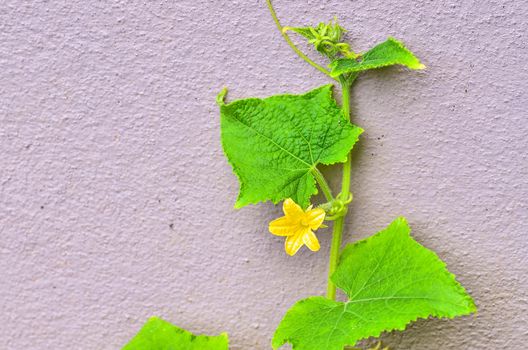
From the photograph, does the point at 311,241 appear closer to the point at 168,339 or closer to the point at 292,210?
the point at 292,210

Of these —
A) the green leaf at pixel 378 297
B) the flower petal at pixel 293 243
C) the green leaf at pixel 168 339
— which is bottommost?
the green leaf at pixel 168 339

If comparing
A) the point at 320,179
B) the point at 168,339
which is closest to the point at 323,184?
the point at 320,179

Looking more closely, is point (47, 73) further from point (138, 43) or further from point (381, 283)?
point (381, 283)

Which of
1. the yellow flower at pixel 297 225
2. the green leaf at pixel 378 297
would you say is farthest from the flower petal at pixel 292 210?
the green leaf at pixel 378 297

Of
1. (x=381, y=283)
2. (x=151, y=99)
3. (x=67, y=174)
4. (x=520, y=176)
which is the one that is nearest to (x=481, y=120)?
(x=520, y=176)

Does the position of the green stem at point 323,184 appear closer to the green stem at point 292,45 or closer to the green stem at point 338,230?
the green stem at point 338,230

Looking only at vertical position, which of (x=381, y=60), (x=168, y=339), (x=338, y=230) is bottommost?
(x=168, y=339)
